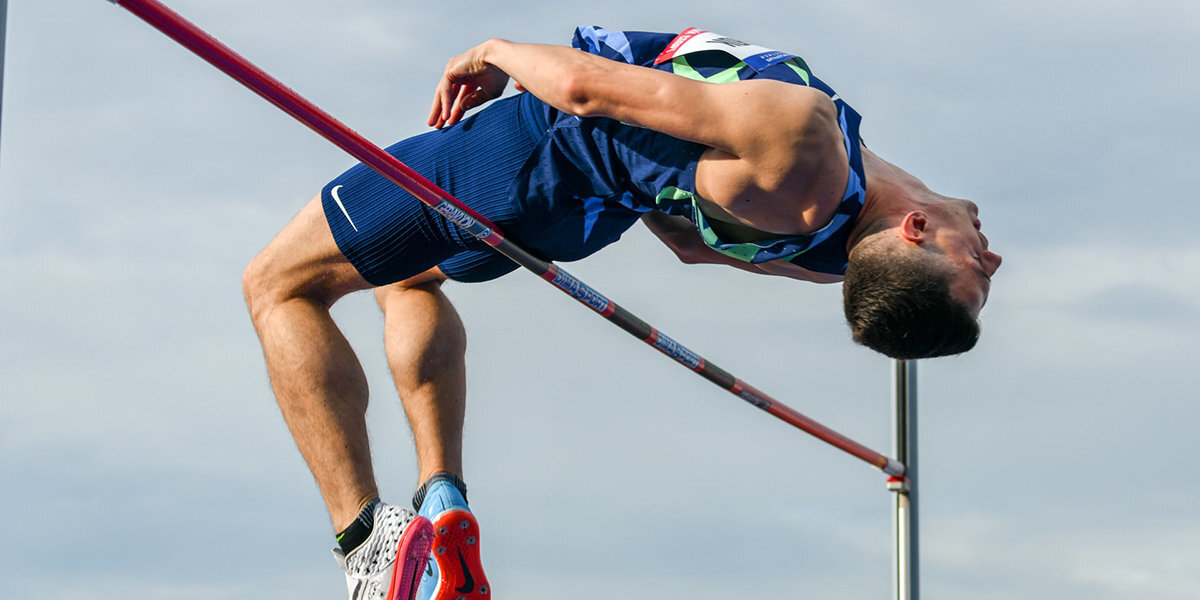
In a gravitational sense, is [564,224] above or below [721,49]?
below

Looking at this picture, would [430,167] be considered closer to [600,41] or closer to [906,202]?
[600,41]

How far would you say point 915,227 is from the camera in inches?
114

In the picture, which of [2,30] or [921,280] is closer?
[2,30]

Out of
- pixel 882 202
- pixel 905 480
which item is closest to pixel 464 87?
pixel 882 202

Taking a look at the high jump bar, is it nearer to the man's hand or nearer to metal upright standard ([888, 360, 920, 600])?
Answer: the man's hand

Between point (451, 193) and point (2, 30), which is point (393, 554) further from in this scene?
point (2, 30)

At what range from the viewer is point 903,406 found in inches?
200

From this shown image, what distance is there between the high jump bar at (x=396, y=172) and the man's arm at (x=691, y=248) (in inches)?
9.1

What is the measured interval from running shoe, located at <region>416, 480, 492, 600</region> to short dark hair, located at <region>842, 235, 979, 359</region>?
1.14m

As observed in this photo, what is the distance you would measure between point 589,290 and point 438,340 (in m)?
0.44

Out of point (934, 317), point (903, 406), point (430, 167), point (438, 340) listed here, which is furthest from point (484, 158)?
point (903, 406)

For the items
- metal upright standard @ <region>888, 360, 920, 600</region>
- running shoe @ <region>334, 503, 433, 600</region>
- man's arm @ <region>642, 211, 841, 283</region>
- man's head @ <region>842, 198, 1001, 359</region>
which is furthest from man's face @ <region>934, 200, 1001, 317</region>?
metal upright standard @ <region>888, 360, 920, 600</region>

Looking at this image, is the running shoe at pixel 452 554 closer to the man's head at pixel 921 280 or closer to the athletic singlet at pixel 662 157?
the athletic singlet at pixel 662 157

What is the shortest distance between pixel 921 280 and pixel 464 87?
3.81 feet
